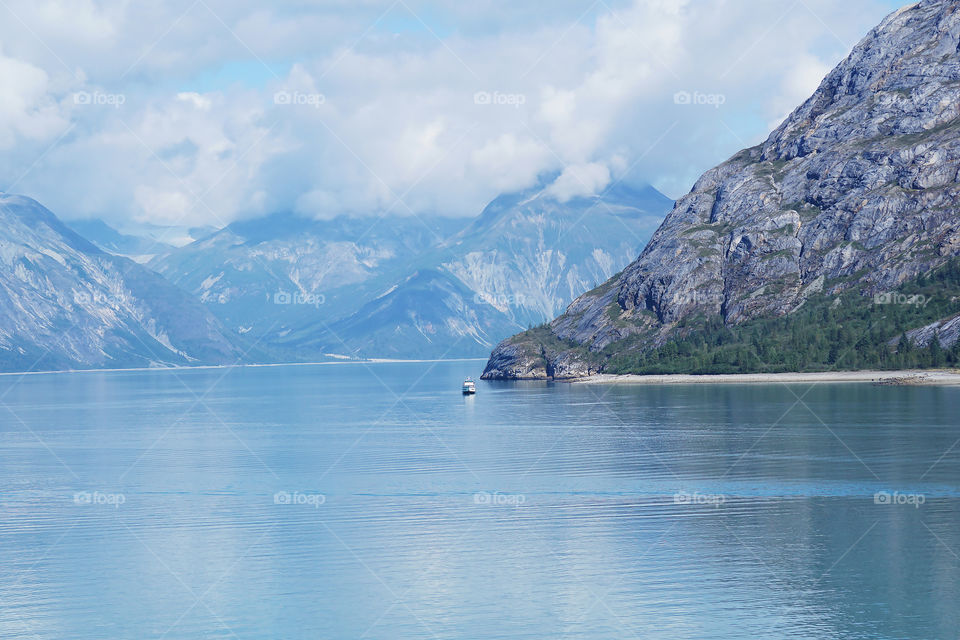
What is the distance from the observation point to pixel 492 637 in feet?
183

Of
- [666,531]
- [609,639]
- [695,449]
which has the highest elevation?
[695,449]

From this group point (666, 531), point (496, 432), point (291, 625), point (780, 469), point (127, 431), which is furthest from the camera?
point (127, 431)

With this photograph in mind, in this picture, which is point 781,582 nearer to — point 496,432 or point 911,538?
point 911,538

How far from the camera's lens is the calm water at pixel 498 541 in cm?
5897

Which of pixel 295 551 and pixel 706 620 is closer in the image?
pixel 706 620

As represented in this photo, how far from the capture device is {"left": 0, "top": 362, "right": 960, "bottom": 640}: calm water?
59.0 metres

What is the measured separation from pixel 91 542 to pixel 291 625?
3025 cm

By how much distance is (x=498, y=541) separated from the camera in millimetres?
78562

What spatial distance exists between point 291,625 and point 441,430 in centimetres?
11908

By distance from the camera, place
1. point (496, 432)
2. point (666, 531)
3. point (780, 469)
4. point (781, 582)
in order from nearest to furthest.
Answer: point (781, 582), point (666, 531), point (780, 469), point (496, 432)

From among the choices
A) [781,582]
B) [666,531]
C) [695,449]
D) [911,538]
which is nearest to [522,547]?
[666,531]

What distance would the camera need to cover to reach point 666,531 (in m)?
80.1

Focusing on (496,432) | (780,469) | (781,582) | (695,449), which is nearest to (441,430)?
(496,432)

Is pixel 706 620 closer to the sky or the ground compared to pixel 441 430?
closer to the ground
